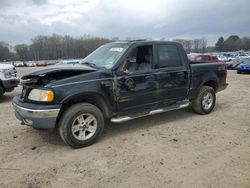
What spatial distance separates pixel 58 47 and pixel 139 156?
4132 inches

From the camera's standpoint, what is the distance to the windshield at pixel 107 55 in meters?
5.06

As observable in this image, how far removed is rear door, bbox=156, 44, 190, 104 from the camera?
5509 millimetres

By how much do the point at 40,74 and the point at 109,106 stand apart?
1.37 m

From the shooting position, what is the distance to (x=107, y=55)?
541 cm

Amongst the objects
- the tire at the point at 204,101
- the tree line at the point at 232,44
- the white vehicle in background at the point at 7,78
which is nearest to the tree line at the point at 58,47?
the tree line at the point at 232,44

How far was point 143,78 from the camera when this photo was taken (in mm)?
5160

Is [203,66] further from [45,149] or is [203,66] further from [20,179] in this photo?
[20,179]

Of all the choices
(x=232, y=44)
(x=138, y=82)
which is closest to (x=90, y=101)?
(x=138, y=82)

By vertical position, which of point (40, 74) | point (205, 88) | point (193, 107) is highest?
point (40, 74)

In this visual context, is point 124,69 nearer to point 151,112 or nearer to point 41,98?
point 151,112

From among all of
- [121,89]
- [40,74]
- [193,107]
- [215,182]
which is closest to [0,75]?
[40,74]

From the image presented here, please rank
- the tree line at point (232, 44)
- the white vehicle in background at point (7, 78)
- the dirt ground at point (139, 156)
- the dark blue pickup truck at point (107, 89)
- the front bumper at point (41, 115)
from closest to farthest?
the dirt ground at point (139, 156) < the front bumper at point (41, 115) < the dark blue pickup truck at point (107, 89) < the white vehicle in background at point (7, 78) < the tree line at point (232, 44)

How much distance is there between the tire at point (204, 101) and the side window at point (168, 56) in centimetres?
110

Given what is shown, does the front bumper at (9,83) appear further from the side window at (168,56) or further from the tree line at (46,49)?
the tree line at (46,49)
